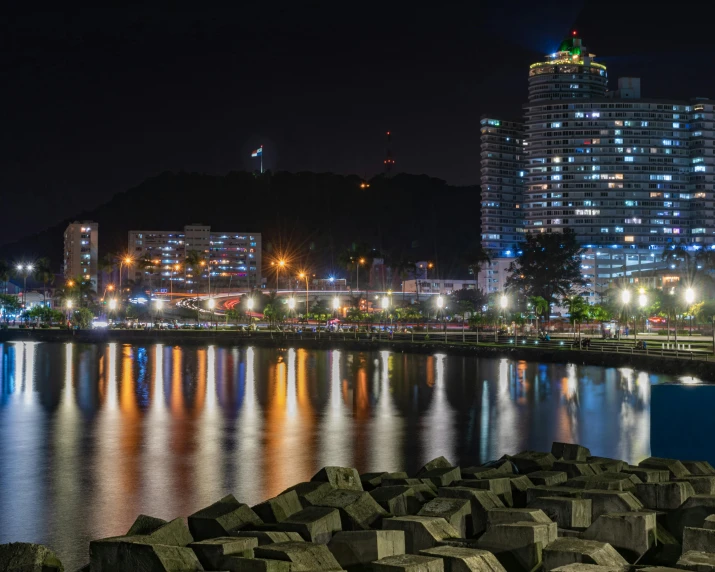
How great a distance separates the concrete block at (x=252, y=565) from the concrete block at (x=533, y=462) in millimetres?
7411

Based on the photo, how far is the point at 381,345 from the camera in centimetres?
7869

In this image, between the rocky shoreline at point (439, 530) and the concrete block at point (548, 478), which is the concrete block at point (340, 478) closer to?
the rocky shoreline at point (439, 530)

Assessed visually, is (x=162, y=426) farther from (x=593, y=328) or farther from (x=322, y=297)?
(x=322, y=297)

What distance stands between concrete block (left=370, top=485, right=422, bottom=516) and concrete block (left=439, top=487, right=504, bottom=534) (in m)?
0.43

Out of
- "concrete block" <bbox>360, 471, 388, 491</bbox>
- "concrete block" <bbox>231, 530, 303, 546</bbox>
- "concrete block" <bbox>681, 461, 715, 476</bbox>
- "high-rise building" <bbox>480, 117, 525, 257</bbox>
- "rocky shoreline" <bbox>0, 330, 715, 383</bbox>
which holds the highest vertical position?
"high-rise building" <bbox>480, 117, 525, 257</bbox>

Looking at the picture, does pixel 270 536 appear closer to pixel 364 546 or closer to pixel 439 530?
pixel 364 546

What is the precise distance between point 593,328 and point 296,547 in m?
88.8

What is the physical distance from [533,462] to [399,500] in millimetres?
4106

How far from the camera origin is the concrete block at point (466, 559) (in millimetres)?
9617

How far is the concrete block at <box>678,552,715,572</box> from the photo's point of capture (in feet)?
30.6

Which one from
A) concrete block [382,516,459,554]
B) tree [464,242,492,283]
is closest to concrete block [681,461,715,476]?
concrete block [382,516,459,554]

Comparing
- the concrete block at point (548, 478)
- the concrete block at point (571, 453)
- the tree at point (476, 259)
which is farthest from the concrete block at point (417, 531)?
the tree at point (476, 259)

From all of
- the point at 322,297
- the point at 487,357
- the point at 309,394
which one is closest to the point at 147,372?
the point at 309,394

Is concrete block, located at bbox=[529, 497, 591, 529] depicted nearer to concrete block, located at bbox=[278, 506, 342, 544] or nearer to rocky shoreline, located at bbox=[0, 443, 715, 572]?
rocky shoreline, located at bbox=[0, 443, 715, 572]
